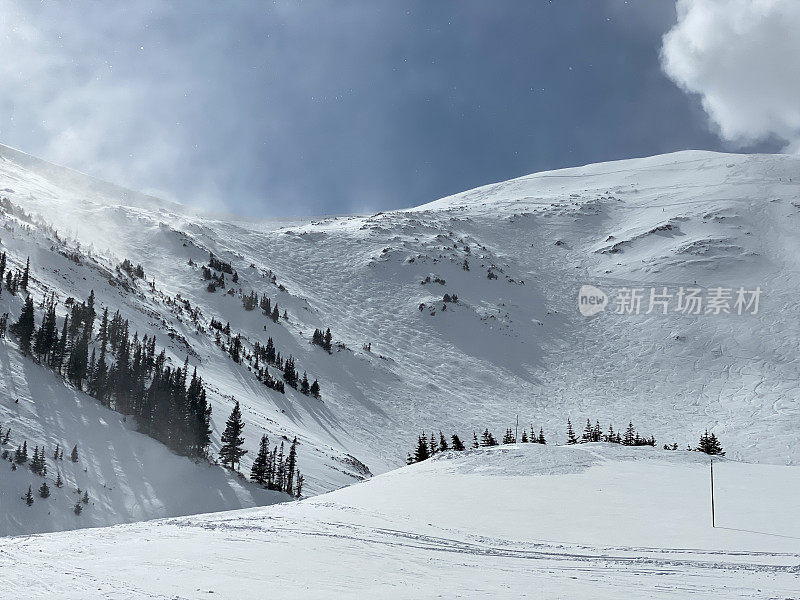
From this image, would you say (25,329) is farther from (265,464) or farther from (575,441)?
(575,441)

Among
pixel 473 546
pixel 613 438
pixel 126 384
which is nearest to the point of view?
pixel 473 546

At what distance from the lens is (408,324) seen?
113 m

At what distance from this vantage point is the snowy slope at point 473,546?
38.0ft

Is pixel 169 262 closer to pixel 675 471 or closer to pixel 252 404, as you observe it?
pixel 252 404

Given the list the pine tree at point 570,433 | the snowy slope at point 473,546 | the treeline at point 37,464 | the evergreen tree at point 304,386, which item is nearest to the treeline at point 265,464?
the treeline at point 37,464

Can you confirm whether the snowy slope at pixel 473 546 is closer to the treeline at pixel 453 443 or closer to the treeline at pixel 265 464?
the treeline at pixel 453 443

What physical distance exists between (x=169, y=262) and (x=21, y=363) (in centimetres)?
7003

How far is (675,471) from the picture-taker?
1218 inches

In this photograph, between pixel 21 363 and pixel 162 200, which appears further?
pixel 162 200

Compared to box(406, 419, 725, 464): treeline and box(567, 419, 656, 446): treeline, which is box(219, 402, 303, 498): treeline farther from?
box(567, 419, 656, 446): treeline

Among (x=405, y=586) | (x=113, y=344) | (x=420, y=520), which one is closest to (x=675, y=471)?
(x=420, y=520)

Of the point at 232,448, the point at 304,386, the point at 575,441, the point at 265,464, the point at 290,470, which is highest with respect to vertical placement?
the point at 304,386

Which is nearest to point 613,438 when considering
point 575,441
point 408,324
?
point 575,441

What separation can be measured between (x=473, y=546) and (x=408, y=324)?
95775 mm
